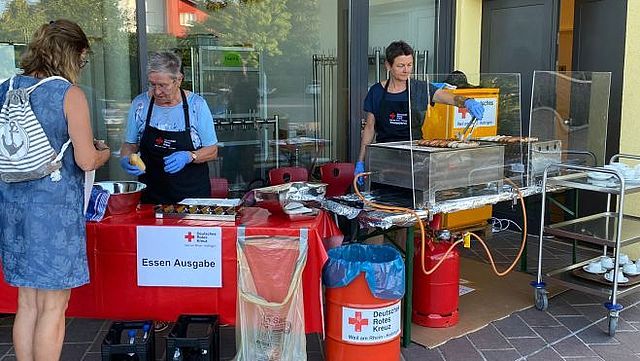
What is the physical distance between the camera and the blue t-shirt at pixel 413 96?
3.72 meters

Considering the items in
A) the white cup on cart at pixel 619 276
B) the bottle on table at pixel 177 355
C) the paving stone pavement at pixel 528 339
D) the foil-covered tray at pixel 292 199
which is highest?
the foil-covered tray at pixel 292 199

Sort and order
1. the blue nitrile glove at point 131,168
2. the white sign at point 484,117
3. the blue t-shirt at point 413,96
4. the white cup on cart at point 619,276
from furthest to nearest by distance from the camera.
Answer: the white sign at point 484,117
the blue t-shirt at point 413,96
the white cup on cart at point 619,276
the blue nitrile glove at point 131,168

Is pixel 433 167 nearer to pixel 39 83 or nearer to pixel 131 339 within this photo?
pixel 131 339

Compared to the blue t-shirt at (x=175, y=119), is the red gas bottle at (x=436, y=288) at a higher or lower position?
lower

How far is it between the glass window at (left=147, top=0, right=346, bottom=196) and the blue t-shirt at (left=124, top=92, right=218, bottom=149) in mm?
1744

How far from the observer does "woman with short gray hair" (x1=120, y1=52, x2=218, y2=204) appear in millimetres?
3203

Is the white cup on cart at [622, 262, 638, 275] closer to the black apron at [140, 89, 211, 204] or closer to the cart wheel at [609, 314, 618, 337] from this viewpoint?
the cart wheel at [609, 314, 618, 337]

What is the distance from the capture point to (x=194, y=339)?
2.64 meters

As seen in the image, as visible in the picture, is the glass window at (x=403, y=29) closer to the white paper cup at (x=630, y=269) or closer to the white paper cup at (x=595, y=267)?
the white paper cup at (x=595, y=267)

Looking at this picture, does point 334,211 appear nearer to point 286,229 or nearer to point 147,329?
point 286,229

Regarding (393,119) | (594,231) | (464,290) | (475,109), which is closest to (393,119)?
(393,119)

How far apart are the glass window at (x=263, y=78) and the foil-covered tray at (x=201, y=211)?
224 centimetres

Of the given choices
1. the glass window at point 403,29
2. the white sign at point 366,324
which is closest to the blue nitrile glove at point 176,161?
the white sign at point 366,324

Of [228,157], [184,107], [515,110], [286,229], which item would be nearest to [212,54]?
[228,157]
